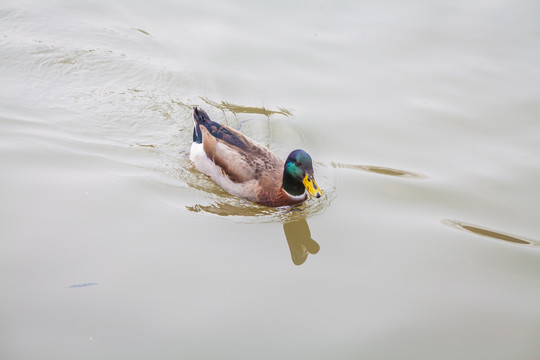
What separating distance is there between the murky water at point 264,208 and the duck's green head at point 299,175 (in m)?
0.26

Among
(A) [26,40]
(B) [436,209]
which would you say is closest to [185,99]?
(A) [26,40]

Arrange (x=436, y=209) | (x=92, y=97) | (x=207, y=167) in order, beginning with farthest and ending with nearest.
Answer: (x=92, y=97)
(x=207, y=167)
(x=436, y=209)

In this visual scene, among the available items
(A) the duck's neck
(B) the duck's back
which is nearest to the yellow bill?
(A) the duck's neck

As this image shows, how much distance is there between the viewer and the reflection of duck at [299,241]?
4.99 metres

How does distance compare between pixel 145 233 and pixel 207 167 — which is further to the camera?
pixel 207 167

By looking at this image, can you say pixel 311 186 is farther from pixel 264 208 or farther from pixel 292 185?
pixel 264 208

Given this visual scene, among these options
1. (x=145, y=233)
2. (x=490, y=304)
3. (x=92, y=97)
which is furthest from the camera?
(x=92, y=97)

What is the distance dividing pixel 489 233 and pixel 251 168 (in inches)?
106

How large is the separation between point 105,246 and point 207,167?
7.66 ft

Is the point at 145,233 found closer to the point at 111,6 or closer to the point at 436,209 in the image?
the point at 436,209

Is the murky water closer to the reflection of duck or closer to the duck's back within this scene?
the reflection of duck

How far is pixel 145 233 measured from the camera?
16.2 ft

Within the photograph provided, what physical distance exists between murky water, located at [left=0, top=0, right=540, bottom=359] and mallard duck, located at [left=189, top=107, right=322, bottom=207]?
0.53 ft

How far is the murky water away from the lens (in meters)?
4.11
